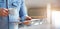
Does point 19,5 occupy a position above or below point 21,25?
above

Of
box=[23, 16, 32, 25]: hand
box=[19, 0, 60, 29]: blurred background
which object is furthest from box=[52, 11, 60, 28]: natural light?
box=[23, 16, 32, 25]: hand

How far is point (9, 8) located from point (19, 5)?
0.08m

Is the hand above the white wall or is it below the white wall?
below

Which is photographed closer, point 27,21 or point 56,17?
point 27,21

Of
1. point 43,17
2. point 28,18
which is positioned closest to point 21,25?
point 28,18

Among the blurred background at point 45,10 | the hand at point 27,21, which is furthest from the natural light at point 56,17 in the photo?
the hand at point 27,21

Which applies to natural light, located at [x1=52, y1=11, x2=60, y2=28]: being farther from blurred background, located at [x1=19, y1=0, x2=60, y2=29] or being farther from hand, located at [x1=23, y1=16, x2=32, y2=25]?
hand, located at [x1=23, y1=16, x2=32, y2=25]

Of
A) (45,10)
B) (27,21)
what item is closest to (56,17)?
(45,10)

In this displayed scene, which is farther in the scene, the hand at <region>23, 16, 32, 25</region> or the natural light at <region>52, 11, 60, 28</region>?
the natural light at <region>52, 11, 60, 28</region>

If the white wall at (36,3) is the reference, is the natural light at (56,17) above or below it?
below

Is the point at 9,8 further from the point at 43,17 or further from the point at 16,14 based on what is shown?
the point at 43,17

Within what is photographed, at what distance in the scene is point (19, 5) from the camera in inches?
17.5

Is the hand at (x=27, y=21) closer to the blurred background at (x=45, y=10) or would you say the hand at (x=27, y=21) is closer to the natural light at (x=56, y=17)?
the blurred background at (x=45, y=10)

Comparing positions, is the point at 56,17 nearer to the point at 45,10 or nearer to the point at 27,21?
the point at 45,10
